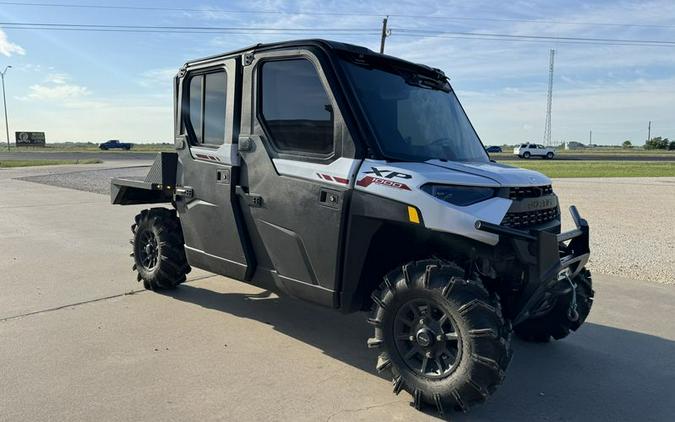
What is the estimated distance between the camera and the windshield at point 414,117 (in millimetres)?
A: 3863

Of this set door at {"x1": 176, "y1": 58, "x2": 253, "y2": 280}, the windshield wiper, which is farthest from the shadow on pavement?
the windshield wiper

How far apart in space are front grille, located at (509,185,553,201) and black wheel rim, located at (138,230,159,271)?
3.93 meters

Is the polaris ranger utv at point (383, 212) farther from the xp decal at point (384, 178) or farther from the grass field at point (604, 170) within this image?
the grass field at point (604, 170)

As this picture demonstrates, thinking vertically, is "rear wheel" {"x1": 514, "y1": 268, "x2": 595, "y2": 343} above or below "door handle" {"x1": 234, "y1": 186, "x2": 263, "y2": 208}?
below

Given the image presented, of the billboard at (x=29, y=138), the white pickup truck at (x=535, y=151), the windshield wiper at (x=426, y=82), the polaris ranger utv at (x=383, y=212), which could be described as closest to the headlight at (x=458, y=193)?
the polaris ranger utv at (x=383, y=212)

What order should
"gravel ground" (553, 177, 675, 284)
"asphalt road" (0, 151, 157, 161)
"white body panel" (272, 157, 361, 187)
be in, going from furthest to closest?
1. "asphalt road" (0, 151, 157, 161)
2. "gravel ground" (553, 177, 675, 284)
3. "white body panel" (272, 157, 361, 187)

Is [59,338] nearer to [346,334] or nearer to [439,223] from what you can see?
[346,334]

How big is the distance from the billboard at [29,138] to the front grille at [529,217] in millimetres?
100614

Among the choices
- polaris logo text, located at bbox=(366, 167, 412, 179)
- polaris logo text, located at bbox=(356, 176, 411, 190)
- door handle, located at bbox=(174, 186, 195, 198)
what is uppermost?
polaris logo text, located at bbox=(366, 167, 412, 179)

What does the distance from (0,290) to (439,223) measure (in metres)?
5.15

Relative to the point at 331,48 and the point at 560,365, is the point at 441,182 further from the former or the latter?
the point at 560,365

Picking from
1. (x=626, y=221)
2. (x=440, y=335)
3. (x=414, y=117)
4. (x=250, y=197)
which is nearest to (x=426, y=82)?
(x=414, y=117)

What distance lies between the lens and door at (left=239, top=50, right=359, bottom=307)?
3.84 m

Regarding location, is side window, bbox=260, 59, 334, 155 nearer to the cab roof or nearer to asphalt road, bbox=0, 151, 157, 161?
the cab roof
